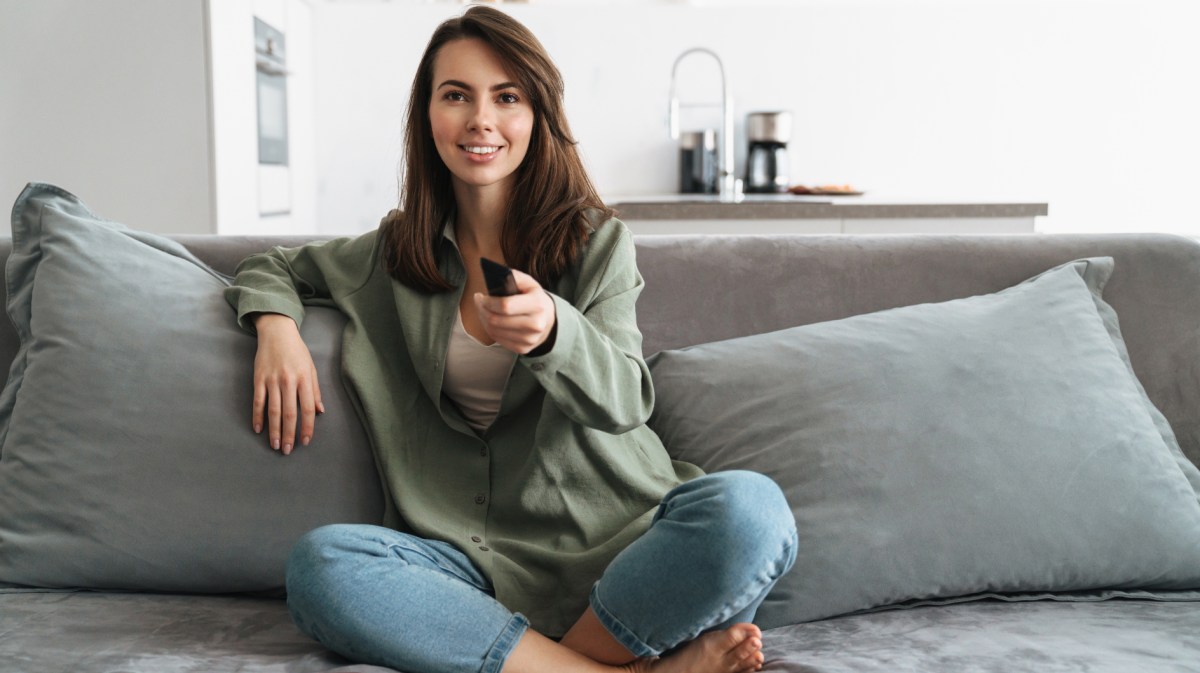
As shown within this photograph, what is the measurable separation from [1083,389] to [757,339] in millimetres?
422

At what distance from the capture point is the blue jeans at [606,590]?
1163mm

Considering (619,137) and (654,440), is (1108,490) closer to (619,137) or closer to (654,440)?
(654,440)

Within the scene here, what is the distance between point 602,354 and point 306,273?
1.75 feet

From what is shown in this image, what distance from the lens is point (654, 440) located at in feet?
4.91

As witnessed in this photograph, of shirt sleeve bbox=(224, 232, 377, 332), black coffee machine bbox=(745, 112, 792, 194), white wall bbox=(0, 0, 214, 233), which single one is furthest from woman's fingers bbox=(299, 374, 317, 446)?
black coffee machine bbox=(745, 112, 792, 194)

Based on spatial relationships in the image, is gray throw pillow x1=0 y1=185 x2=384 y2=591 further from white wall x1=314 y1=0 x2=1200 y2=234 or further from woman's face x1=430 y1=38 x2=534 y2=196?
white wall x1=314 y1=0 x2=1200 y2=234

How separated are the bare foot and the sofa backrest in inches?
21.8

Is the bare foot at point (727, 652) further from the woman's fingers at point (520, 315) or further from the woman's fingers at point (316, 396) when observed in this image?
the woman's fingers at point (316, 396)

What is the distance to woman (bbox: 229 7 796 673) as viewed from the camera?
1.17m

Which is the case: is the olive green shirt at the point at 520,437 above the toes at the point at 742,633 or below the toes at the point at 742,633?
above

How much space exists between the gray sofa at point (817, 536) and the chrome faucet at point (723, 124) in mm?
2358

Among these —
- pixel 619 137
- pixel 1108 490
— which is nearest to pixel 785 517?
pixel 1108 490

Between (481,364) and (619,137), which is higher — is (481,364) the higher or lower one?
the lower one

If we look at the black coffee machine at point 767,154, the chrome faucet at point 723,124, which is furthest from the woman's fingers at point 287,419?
the black coffee machine at point 767,154
